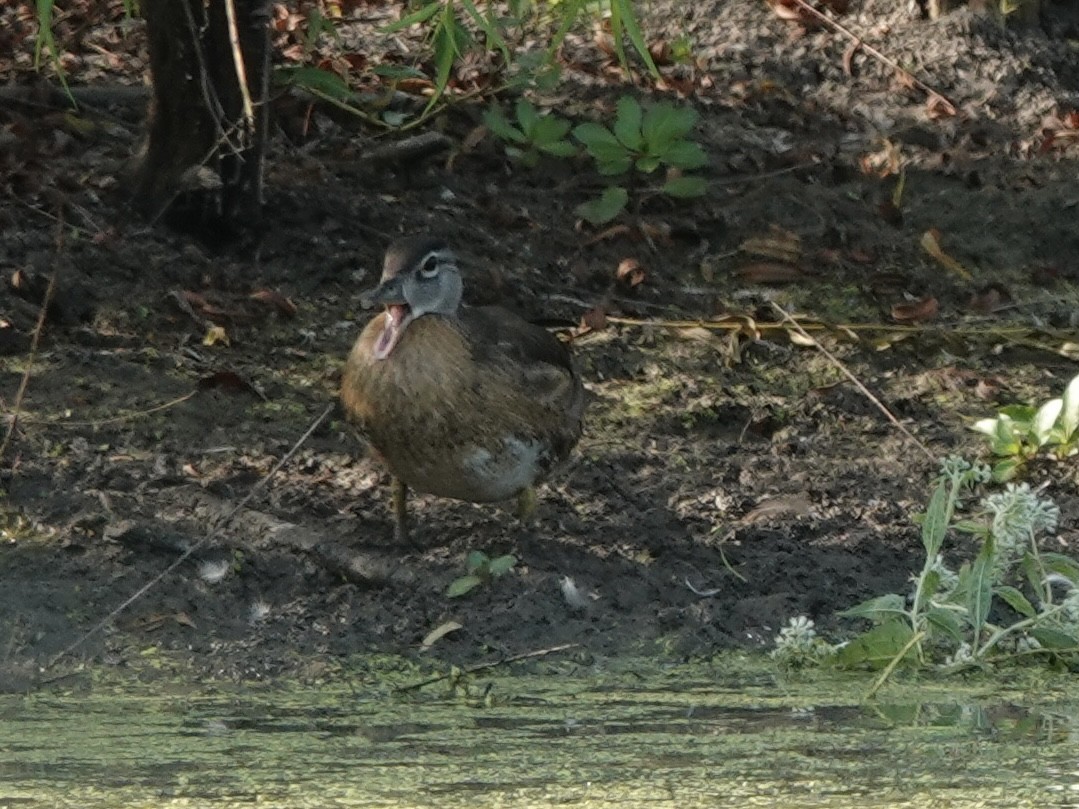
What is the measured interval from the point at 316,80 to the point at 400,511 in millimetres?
2356

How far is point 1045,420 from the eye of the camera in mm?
7570

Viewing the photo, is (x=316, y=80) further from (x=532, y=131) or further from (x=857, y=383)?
(x=857, y=383)

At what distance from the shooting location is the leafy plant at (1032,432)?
7.56 meters

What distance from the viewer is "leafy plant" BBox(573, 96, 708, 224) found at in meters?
9.12

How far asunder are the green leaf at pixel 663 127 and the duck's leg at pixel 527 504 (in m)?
2.44

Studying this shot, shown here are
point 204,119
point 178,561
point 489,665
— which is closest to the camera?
point 489,665

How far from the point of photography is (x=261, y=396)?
7.67 metres

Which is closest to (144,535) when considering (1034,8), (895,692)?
(895,692)

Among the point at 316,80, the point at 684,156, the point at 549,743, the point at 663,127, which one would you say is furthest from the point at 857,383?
the point at 549,743

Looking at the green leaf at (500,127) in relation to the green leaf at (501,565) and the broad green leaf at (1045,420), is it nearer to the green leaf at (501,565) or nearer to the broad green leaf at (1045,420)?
the broad green leaf at (1045,420)

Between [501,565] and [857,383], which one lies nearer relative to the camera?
[501,565]

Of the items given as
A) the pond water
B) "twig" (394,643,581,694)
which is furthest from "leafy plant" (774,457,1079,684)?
"twig" (394,643,581,694)

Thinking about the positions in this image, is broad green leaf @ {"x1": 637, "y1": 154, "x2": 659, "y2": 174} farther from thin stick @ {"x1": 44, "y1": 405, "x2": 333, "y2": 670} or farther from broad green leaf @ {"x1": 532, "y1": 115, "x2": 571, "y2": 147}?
thin stick @ {"x1": 44, "y1": 405, "x2": 333, "y2": 670}

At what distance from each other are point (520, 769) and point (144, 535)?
2031 mm
